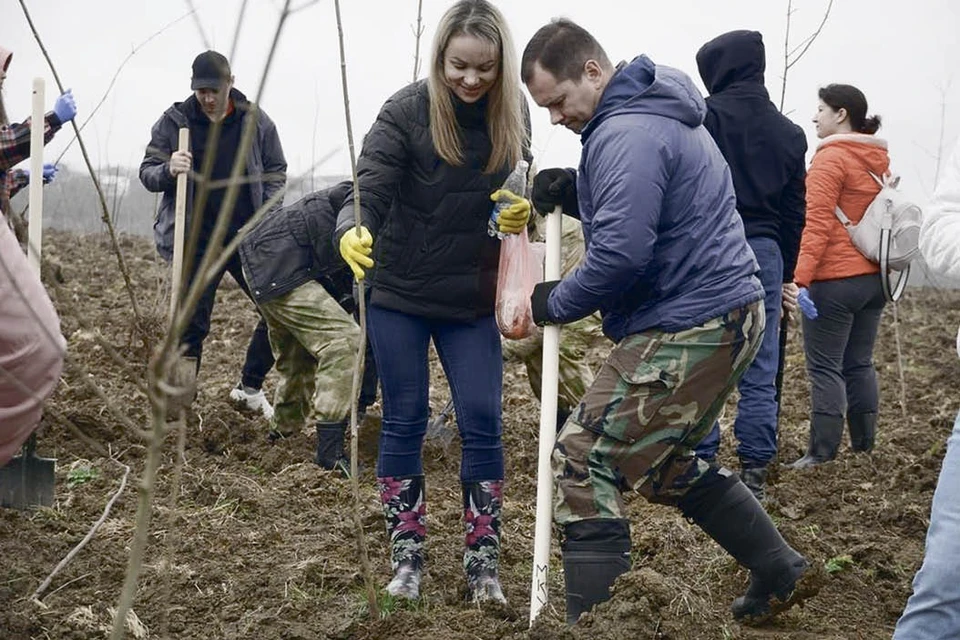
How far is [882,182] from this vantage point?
5656 mm

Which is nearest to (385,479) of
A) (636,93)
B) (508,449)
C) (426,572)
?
(426,572)

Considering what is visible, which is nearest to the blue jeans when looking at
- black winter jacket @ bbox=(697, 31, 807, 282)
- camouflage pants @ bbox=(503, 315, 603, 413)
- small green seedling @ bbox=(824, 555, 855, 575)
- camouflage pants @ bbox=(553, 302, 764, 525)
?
camouflage pants @ bbox=(553, 302, 764, 525)

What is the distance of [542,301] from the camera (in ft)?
10.3

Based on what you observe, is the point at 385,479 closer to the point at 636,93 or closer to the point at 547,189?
A: the point at 547,189

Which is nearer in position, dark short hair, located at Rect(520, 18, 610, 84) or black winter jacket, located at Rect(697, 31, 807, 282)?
dark short hair, located at Rect(520, 18, 610, 84)

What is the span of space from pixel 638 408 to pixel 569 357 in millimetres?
2491

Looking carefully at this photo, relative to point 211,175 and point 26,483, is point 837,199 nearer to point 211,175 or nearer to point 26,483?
point 211,175

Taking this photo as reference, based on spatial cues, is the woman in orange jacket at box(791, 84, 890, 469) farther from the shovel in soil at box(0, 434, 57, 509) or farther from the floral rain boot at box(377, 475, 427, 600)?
the shovel in soil at box(0, 434, 57, 509)

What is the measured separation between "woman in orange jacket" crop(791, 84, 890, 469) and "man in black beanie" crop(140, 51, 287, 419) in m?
2.61

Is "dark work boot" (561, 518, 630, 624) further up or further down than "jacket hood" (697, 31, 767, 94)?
further down

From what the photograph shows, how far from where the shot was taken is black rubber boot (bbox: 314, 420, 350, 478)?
5.34 meters

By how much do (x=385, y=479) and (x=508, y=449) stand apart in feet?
8.07

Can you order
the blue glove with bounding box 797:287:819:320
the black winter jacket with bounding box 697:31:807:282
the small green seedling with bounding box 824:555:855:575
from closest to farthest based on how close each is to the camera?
1. the small green seedling with bounding box 824:555:855:575
2. the black winter jacket with bounding box 697:31:807:282
3. the blue glove with bounding box 797:287:819:320

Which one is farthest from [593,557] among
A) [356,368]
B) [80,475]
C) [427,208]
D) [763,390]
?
[80,475]
